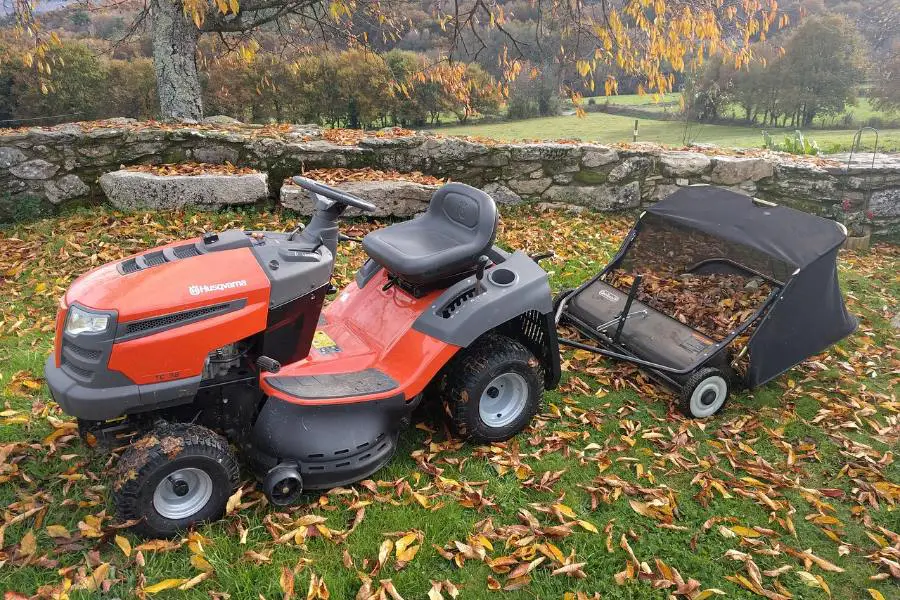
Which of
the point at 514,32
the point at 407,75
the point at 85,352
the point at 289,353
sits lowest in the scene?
the point at 289,353

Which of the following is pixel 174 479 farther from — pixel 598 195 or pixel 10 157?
pixel 598 195

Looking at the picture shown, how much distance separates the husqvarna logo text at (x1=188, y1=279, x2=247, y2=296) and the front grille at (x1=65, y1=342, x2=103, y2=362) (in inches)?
15.3

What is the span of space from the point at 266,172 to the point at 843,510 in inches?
220

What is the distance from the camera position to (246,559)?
2.46 meters

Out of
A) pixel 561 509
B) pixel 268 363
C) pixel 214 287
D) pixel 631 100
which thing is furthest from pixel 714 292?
pixel 631 100

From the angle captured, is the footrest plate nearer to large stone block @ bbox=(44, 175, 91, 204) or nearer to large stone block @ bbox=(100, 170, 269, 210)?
large stone block @ bbox=(100, 170, 269, 210)

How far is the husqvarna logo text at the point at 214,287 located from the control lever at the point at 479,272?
1.16 m

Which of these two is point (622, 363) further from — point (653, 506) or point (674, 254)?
point (653, 506)

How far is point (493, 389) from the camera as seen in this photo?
131 inches

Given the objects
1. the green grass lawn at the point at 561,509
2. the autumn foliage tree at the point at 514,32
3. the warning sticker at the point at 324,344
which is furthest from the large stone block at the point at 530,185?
the warning sticker at the point at 324,344

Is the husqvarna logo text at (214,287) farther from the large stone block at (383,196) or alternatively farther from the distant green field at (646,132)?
the distant green field at (646,132)

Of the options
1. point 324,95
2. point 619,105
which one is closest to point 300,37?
point 324,95

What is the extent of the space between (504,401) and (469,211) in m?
1.06

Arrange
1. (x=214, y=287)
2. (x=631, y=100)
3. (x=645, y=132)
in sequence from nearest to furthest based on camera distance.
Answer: (x=214, y=287) < (x=645, y=132) < (x=631, y=100)
